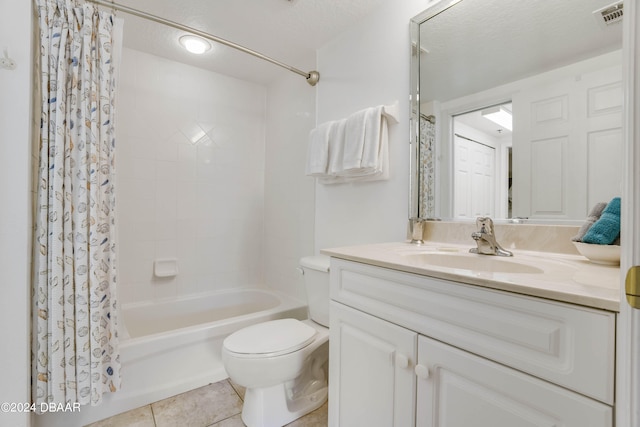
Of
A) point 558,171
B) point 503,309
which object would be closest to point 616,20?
point 558,171

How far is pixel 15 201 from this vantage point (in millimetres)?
1065

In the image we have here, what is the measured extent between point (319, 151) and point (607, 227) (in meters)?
1.32

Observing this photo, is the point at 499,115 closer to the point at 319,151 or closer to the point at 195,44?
the point at 319,151

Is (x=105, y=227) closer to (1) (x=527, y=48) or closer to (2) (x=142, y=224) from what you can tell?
(2) (x=142, y=224)

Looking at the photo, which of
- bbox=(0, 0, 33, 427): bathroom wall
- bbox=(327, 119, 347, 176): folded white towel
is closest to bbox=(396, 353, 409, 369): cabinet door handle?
bbox=(327, 119, 347, 176): folded white towel

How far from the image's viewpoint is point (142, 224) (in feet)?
6.97

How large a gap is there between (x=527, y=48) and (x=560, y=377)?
45.2 inches

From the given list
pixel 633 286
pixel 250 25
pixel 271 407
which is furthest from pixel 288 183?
pixel 633 286

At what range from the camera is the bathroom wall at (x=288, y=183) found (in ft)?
7.27

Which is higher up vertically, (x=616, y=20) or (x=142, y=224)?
(x=616, y=20)

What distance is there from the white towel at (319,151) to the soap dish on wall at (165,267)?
1317mm

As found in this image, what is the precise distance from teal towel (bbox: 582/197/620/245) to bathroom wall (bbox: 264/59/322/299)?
1562mm

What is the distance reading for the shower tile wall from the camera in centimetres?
208

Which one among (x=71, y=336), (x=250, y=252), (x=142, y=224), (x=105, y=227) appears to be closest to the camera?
(x=71, y=336)
